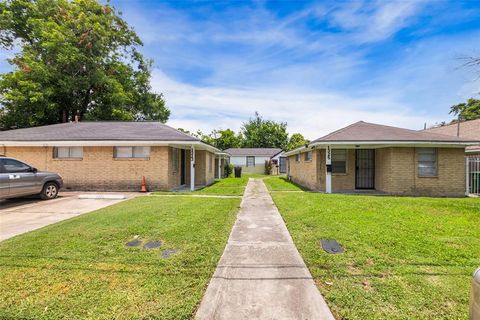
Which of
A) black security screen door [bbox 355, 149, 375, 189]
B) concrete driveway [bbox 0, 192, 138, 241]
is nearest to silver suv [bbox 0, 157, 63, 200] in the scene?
concrete driveway [bbox 0, 192, 138, 241]

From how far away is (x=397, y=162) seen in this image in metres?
12.1

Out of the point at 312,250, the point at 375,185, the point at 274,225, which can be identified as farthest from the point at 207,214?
the point at 375,185

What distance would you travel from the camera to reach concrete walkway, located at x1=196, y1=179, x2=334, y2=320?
2.70 metres

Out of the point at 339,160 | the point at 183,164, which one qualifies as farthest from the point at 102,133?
the point at 339,160

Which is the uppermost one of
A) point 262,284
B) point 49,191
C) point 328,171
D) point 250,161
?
point 250,161

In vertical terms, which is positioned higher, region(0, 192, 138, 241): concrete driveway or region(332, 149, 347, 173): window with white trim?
region(332, 149, 347, 173): window with white trim

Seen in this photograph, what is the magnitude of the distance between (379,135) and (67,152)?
644 inches

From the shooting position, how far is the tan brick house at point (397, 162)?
1182 centimetres

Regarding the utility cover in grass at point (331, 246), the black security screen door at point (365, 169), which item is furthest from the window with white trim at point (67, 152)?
the black security screen door at point (365, 169)

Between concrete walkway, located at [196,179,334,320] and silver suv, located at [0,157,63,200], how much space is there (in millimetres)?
8349

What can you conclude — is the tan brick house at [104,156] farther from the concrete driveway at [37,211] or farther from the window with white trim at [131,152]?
the concrete driveway at [37,211]

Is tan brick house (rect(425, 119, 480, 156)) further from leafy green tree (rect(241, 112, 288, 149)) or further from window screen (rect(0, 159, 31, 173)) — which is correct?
leafy green tree (rect(241, 112, 288, 149))

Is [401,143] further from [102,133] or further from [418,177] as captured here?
[102,133]

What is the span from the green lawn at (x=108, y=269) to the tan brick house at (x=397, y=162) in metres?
8.44
